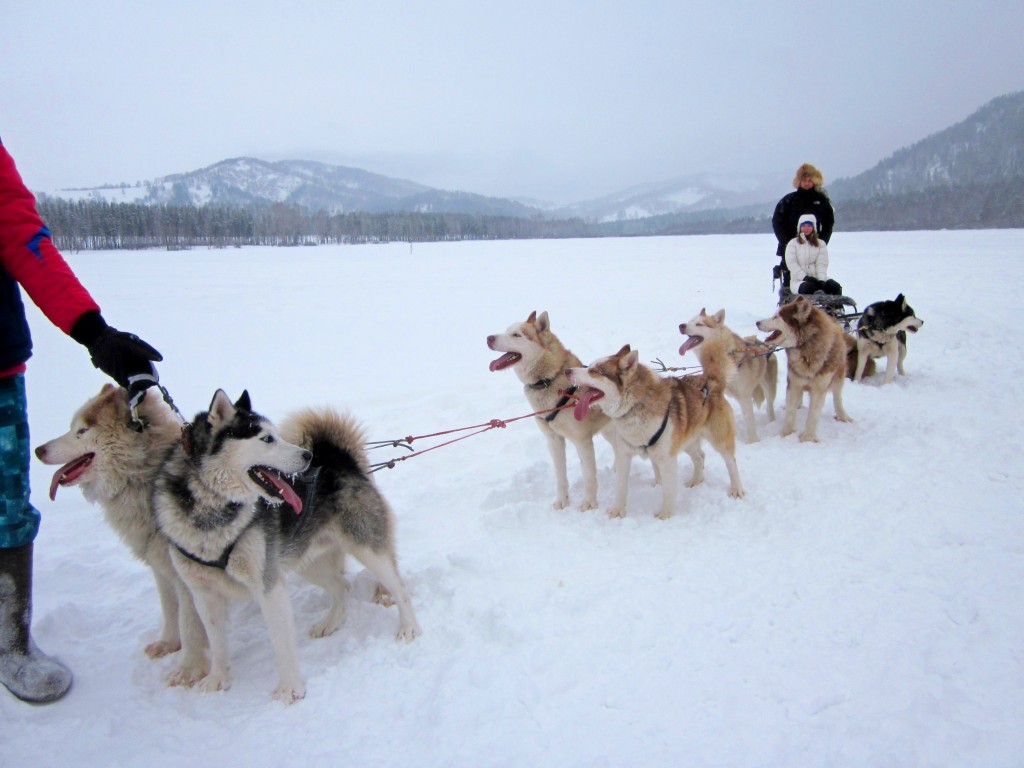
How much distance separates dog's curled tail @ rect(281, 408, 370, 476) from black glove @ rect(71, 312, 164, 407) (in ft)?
2.65

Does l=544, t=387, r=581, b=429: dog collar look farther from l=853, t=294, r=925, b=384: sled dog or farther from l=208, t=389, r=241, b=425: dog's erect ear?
l=853, t=294, r=925, b=384: sled dog

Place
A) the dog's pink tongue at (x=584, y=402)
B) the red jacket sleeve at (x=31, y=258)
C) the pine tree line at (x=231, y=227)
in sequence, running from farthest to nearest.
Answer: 1. the pine tree line at (x=231, y=227)
2. the dog's pink tongue at (x=584, y=402)
3. the red jacket sleeve at (x=31, y=258)

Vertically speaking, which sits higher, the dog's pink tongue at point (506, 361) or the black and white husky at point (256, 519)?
the dog's pink tongue at point (506, 361)

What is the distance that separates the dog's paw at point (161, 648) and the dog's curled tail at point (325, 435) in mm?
1407

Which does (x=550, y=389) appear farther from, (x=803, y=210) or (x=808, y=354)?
(x=803, y=210)

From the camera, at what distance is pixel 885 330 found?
8102 mm

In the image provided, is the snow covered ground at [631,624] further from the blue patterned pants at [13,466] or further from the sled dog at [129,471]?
the blue patterned pants at [13,466]

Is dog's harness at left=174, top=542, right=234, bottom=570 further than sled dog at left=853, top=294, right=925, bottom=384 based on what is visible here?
No

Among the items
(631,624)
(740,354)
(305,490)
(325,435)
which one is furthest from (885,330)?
(305,490)

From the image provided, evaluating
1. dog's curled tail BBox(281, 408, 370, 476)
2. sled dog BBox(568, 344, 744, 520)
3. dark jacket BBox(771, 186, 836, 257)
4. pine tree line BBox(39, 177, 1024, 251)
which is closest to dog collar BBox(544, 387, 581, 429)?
sled dog BBox(568, 344, 744, 520)

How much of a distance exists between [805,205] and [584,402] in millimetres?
6260

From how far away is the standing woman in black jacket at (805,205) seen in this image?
26.3 feet

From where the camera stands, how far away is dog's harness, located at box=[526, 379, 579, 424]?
4668 millimetres

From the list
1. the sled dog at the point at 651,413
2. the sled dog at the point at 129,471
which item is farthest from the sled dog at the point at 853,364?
the sled dog at the point at 129,471
